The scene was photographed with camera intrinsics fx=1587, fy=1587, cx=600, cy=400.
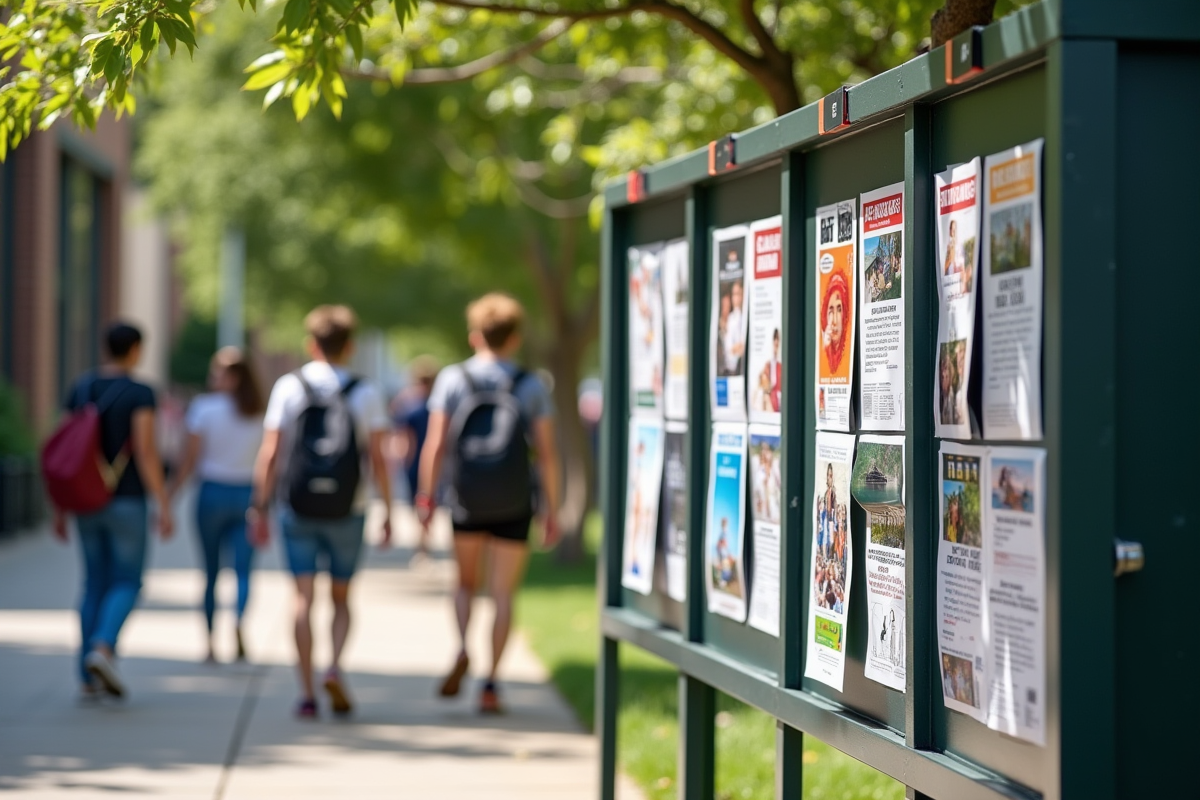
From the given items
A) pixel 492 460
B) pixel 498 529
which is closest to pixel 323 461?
pixel 492 460

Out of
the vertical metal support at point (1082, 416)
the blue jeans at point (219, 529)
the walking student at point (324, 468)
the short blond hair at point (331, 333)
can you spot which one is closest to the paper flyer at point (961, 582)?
the vertical metal support at point (1082, 416)

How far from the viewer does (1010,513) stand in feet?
9.59

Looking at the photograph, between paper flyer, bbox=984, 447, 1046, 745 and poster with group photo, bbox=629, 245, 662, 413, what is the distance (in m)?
2.14

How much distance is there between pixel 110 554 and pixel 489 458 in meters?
2.17

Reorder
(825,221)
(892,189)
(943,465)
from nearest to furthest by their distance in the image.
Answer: (943,465)
(892,189)
(825,221)

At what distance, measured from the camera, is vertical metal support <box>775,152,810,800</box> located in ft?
12.8

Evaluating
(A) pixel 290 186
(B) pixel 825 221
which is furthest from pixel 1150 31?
(A) pixel 290 186

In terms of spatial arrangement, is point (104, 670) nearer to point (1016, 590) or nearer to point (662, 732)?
point (662, 732)

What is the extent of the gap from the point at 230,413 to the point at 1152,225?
296 inches

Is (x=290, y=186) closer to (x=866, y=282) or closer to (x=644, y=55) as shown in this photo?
(x=644, y=55)

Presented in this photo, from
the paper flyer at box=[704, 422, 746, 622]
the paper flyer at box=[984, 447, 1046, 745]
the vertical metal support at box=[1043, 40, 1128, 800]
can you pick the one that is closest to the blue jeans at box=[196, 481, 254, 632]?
Answer: the paper flyer at box=[704, 422, 746, 622]

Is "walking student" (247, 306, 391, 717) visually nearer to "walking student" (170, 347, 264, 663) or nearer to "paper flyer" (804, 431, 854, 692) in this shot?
"walking student" (170, 347, 264, 663)

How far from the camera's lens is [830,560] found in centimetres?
374

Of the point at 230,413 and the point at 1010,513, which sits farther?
the point at 230,413
